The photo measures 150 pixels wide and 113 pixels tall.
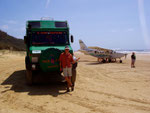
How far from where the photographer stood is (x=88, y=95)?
6453mm

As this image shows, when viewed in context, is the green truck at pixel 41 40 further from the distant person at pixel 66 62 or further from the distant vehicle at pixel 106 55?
the distant vehicle at pixel 106 55

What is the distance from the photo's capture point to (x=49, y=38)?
27.7 feet

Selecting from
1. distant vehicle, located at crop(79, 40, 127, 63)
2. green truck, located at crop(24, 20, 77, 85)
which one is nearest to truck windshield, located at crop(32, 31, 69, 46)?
green truck, located at crop(24, 20, 77, 85)

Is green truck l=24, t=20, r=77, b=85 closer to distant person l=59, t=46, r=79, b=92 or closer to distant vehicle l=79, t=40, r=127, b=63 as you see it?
distant person l=59, t=46, r=79, b=92

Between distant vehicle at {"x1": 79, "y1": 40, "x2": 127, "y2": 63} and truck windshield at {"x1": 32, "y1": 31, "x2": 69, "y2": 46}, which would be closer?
truck windshield at {"x1": 32, "y1": 31, "x2": 69, "y2": 46}

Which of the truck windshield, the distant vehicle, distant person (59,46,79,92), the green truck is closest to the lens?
distant person (59,46,79,92)

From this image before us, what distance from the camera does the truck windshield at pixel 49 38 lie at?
27.2 ft

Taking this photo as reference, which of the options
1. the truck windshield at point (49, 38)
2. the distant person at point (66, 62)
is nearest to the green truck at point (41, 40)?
the truck windshield at point (49, 38)

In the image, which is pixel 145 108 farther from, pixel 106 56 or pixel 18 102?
pixel 106 56

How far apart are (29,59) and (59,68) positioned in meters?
1.63

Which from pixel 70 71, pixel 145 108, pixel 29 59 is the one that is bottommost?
pixel 145 108

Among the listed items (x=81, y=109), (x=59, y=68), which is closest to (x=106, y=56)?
(x=59, y=68)

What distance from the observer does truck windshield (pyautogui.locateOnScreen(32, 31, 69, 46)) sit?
8289 mm

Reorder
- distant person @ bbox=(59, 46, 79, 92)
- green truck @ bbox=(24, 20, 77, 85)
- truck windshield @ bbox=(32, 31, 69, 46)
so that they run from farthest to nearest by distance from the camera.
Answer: truck windshield @ bbox=(32, 31, 69, 46) → green truck @ bbox=(24, 20, 77, 85) → distant person @ bbox=(59, 46, 79, 92)
